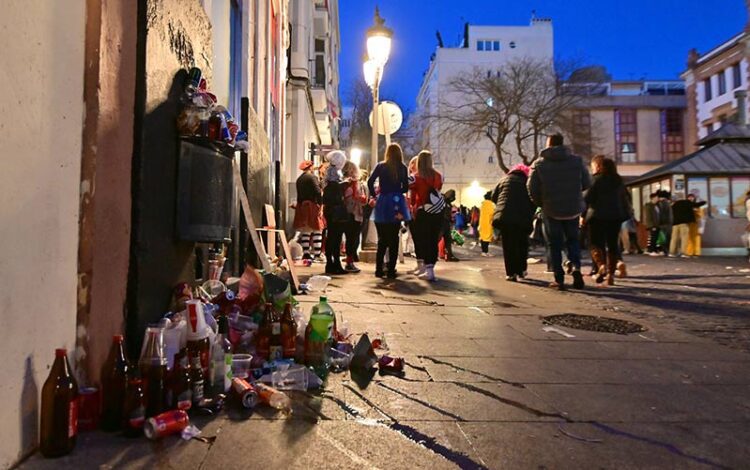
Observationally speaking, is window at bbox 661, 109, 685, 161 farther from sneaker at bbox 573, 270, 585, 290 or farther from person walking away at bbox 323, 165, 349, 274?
person walking away at bbox 323, 165, 349, 274

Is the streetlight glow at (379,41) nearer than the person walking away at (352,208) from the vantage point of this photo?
No

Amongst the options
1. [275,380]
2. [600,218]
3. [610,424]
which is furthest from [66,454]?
[600,218]

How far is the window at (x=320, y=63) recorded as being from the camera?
2190 cm

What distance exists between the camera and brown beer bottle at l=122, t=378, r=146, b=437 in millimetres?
2193

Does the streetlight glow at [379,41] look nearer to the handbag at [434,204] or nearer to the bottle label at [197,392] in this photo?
the handbag at [434,204]

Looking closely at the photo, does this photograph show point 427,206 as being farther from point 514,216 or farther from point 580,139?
point 580,139

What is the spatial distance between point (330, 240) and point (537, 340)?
4.91 m

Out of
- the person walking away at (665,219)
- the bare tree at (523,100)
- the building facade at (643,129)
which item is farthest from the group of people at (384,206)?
the building facade at (643,129)

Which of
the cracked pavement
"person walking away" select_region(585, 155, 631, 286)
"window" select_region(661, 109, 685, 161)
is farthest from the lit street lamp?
"window" select_region(661, 109, 685, 161)

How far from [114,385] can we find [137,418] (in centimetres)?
20

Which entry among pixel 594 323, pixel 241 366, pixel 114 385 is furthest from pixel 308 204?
pixel 114 385

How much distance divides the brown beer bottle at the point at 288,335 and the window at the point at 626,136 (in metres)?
43.6

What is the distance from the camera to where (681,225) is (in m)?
16.6

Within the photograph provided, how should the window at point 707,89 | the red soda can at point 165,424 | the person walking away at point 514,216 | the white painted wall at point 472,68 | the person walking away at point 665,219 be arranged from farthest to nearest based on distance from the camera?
the white painted wall at point 472,68 < the window at point 707,89 < the person walking away at point 665,219 < the person walking away at point 514,216 < the red soda can at point 165,424
